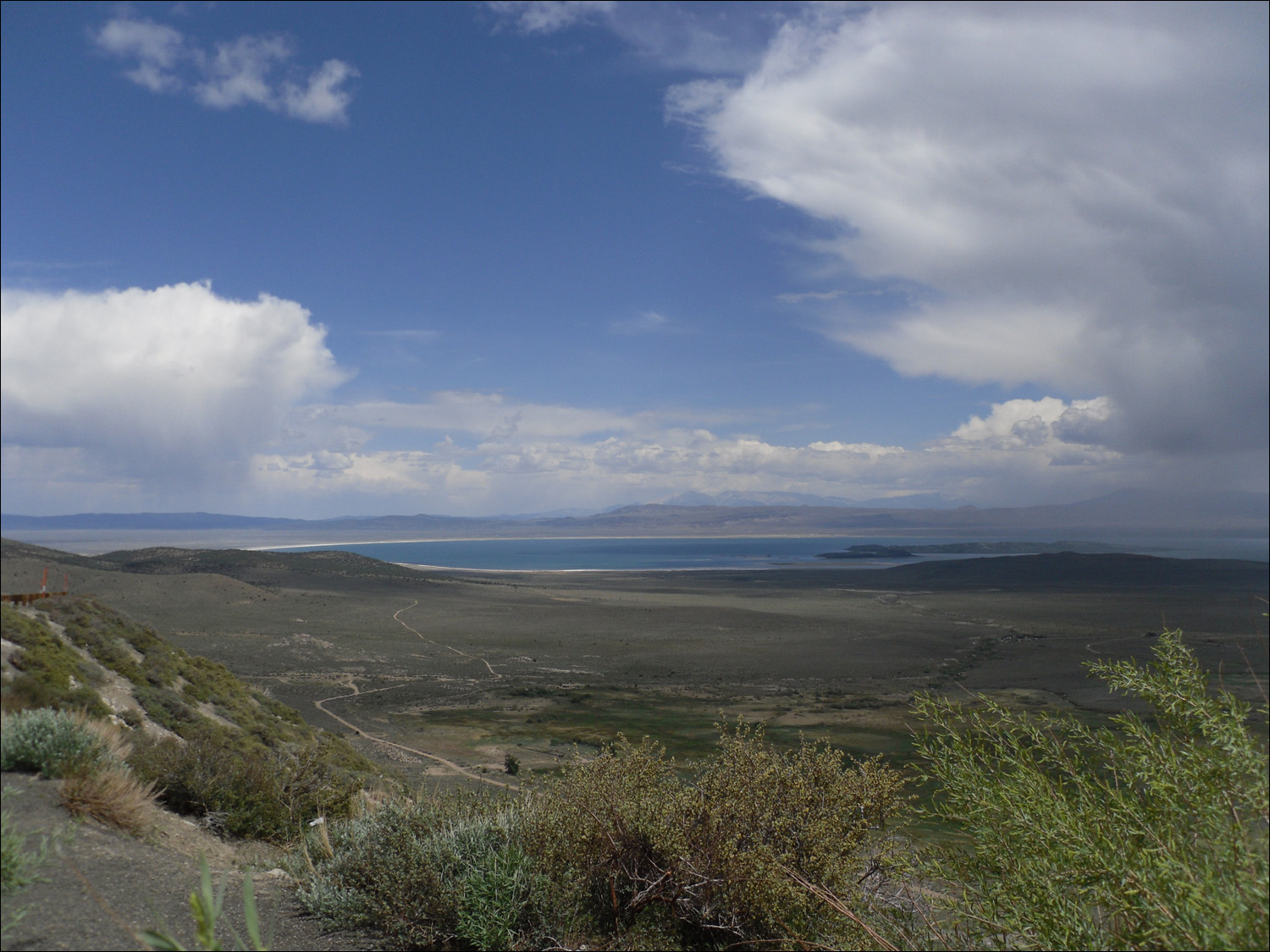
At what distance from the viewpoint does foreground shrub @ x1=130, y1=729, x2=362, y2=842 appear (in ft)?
25.1

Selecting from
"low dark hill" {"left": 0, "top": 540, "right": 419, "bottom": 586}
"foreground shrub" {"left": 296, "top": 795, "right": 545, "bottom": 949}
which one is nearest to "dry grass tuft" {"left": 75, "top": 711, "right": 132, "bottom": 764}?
"foreground shrub" {"left": 296, "top": 795, "right": 545, "bottom": 949}

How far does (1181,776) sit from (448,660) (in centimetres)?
4226

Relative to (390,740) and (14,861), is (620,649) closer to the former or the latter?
(390,740)

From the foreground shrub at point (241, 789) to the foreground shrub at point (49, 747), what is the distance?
66 centimetres

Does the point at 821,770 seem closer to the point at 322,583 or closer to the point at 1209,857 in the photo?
the point at 1209,857

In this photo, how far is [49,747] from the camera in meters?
6.75

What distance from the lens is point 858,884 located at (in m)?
5.44

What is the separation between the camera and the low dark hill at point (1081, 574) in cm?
9450

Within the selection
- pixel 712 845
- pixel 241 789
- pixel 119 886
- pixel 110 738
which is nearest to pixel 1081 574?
pixel 712 845

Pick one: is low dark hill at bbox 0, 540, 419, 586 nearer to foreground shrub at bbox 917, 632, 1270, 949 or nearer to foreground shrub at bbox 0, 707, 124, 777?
foreground shrub at bbox 0, 707, 124, 777

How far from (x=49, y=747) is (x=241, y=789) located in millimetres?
1890

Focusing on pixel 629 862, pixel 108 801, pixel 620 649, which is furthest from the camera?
pixel 620 649

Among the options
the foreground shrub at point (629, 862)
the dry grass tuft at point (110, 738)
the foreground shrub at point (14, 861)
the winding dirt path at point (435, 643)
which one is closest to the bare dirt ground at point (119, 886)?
A: the foreground shrub at point (14, 861)

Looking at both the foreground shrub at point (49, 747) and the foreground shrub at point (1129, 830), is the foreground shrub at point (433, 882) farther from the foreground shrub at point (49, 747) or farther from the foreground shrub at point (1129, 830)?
the foreground shrub at point (1129, 830)
